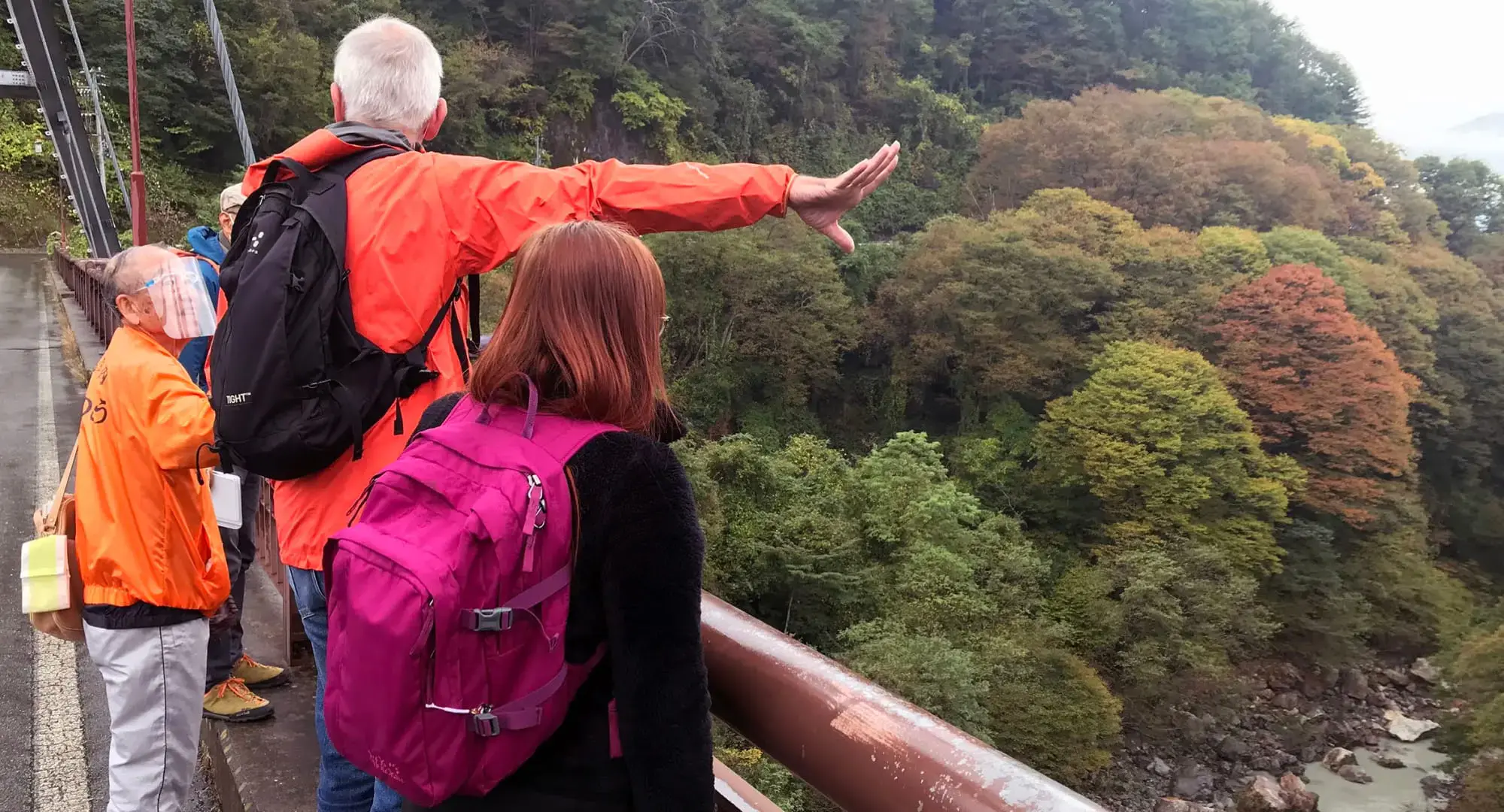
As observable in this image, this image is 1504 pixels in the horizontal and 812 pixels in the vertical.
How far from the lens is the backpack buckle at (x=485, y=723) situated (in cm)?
99

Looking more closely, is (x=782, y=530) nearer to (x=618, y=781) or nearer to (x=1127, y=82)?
(x=618, y=781)

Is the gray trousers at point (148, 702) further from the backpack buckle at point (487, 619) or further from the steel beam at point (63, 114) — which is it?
the steel beam at point (63, 114)

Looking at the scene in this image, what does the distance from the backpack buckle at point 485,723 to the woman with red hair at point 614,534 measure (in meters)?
0.10

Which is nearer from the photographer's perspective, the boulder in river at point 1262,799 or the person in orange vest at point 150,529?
the person in orange vest at point 150,529

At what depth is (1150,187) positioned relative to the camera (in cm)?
3047

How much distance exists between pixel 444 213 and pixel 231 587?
1.60 meters

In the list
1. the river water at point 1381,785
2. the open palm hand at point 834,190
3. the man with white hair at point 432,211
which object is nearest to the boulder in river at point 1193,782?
the river water at point 1381,785

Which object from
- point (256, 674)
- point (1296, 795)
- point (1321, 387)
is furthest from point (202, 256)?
point (1321, 387)

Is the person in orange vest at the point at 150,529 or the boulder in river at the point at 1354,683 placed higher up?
the person in orange vest at the point at 150,529

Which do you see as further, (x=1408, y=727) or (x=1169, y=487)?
(x=1169, y=487)

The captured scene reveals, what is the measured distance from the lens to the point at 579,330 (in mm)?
1049

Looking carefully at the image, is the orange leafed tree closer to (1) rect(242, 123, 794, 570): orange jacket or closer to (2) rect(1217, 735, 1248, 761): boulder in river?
(2) rect(1217, 735, 1248, 761): boulder in river

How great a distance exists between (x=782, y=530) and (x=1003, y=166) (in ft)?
76.8

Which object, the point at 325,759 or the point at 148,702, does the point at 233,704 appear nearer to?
the point at 148,702
